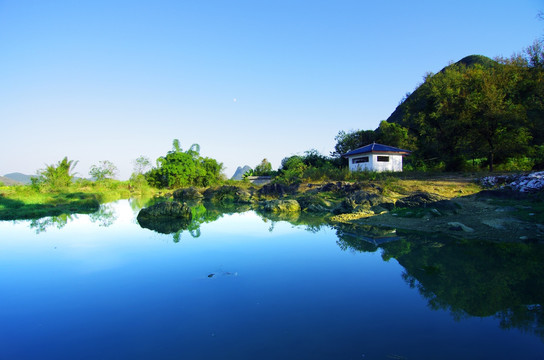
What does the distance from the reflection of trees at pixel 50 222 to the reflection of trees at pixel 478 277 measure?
13.4m

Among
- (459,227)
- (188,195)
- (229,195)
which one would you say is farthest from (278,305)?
(188,195)

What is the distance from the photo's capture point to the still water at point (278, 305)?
3762 mm

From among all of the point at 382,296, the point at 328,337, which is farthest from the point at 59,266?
the point at 382,296

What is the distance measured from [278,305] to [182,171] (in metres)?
35.1

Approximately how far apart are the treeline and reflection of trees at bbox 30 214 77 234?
89.3ft

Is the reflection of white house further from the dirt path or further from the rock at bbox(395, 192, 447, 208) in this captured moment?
the dirt path

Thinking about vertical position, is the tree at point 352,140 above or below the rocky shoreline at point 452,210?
above

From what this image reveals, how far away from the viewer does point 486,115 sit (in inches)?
870

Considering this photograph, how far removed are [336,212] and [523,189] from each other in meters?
8.05

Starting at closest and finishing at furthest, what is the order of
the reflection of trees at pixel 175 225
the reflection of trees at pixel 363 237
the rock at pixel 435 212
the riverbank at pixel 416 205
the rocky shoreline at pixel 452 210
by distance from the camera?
the reflection of trees at pixel 363 237 → the rocky shoreline at pixel 452 210 → the riverbank at pixel 416 205 → the rock at pixel 435 212 → the reflection of trees at pixel 175 225

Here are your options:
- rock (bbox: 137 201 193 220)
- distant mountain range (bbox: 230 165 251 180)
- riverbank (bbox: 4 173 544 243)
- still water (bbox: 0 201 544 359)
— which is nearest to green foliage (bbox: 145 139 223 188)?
distant mountain range (bbox: 230 165 251 180)

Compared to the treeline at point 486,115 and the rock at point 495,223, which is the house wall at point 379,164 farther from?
the rock at point 495,223

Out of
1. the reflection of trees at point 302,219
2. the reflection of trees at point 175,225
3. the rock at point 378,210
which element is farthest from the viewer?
the rock at point 378,210

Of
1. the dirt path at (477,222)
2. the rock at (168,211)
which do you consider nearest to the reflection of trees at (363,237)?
the dirt path at (477,222)
